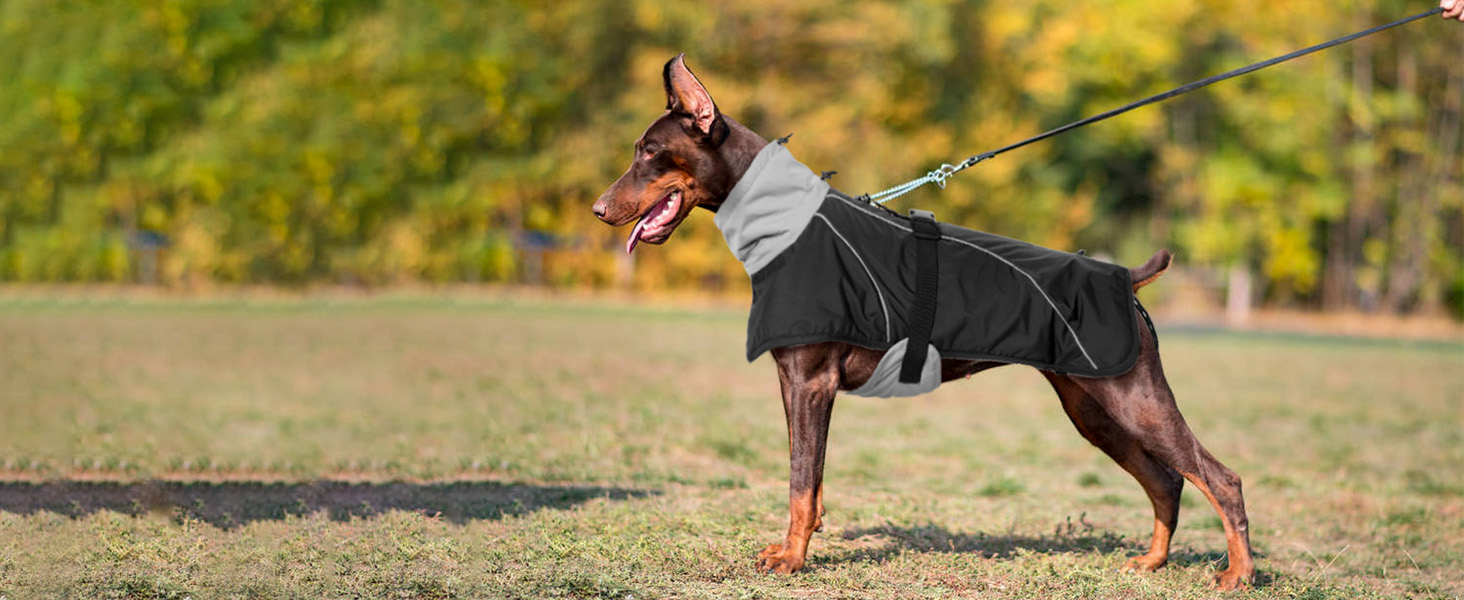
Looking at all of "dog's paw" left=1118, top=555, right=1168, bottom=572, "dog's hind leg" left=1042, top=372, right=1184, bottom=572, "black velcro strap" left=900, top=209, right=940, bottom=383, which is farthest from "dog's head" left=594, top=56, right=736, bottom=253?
"dog's paw" left=1118, top=555, right=1168, bottom=572

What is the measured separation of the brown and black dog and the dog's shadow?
687mm

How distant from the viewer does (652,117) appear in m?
34.2

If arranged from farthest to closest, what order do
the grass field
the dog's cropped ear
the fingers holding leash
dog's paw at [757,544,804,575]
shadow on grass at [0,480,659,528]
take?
1. shadow on grass at [0,480,659,528]
2. the fingers holding leash
3. the grass field
4. dog's paw at [757,544,804,575]
5. the dog's cropped ear

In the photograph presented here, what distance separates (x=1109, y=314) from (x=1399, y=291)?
34.8m

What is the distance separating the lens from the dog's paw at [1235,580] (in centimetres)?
579

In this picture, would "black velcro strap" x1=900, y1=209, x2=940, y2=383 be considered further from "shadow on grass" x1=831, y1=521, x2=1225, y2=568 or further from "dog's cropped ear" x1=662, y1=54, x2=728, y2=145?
"shadow on grass" x1=831, y1=521, x2=1225, y2=568

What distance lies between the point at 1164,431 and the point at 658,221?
97.9 inches

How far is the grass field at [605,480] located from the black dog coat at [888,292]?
43.5 inches

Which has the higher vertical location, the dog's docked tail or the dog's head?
the dog's head

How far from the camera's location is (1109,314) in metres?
5.70

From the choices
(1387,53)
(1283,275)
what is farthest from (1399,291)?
(1387,53)

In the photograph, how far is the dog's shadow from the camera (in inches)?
257

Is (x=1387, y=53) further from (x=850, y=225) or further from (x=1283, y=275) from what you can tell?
(x=850, y=225)

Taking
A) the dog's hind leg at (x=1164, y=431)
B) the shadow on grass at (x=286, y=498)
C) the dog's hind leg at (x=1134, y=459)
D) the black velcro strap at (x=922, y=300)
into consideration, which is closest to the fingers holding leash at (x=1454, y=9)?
the dog's hind leg at (x=1164, y=431)
